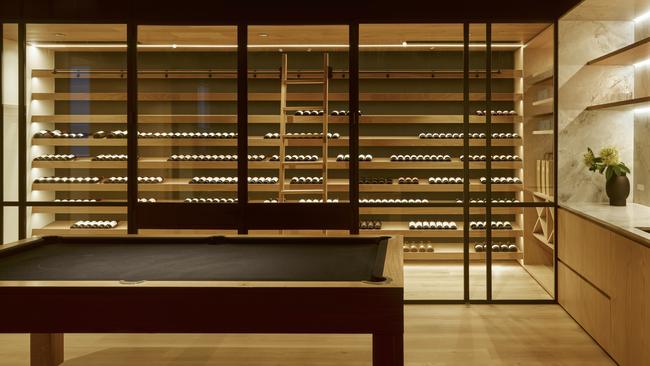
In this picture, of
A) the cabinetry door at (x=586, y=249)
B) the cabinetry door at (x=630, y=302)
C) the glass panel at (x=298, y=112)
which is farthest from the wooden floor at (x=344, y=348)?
the glass panel at (x=298, y=112)

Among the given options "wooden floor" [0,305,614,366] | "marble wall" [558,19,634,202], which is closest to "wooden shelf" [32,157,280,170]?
"wooden floor" [0,305,614,366]

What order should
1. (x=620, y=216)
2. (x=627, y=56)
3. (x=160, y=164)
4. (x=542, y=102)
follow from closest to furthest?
(x=620, y=216) < (x=627, y=56) < (x=542, y=102) < (x=160, y=164)

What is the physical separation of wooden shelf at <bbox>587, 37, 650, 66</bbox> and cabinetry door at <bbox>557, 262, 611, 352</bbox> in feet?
5.52

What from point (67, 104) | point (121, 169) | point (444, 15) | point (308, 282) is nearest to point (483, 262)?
point (444, 15)

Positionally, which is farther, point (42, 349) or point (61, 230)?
point (61, 230)

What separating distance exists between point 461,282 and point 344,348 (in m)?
1.81

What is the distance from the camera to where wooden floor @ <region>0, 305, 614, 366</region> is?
3.80 meters

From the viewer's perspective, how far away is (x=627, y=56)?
15.2ft

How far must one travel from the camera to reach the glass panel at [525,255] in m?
5.32

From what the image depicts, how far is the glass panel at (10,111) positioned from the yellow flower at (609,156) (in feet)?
16.6

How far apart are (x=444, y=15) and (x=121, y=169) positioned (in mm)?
3627

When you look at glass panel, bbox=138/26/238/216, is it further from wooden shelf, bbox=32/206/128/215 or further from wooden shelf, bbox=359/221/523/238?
wooden shelf, bbox=359/221/523/238

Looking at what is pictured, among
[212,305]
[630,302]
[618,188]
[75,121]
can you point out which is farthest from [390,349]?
[75,121]

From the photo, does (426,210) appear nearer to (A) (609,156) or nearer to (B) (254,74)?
(A) (609,156)
